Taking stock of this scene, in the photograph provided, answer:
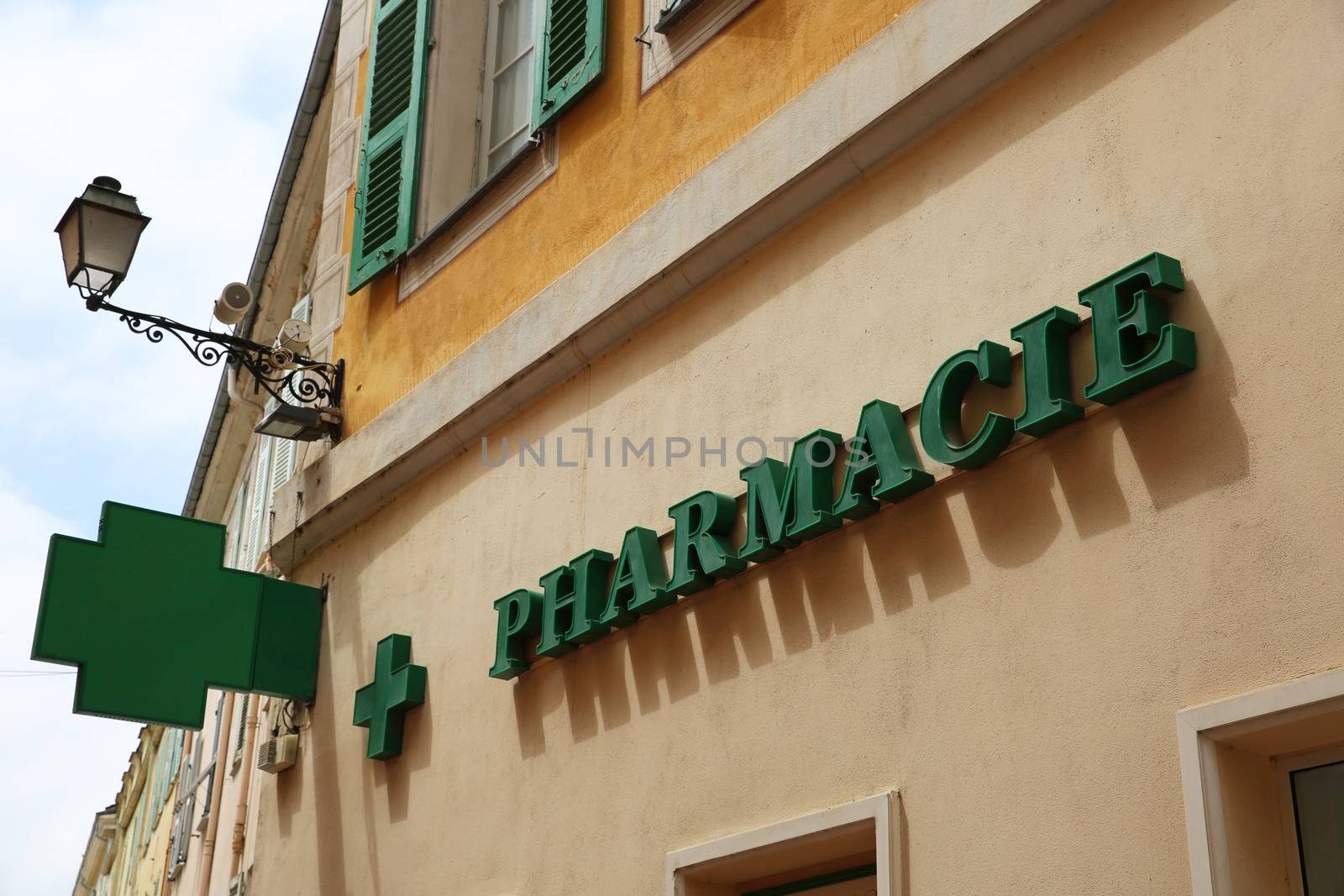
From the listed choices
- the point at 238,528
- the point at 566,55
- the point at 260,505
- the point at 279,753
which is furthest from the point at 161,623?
the point at 238,528

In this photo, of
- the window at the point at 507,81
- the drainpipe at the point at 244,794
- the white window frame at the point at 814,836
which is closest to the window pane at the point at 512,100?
the window at the point at 507,81

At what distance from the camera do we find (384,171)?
8328mm

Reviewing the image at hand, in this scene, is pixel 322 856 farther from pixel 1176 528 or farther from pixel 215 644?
pixel 1176 528

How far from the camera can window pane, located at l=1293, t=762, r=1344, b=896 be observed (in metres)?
3.56

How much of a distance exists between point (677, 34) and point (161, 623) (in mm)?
3505

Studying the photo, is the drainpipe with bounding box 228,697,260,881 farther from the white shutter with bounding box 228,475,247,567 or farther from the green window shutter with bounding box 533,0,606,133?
the green window shutter with bounding box 533,0,606,133

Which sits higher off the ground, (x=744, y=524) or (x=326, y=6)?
(x=326, y=6)

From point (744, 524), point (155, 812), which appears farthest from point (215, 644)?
point (155, 812)

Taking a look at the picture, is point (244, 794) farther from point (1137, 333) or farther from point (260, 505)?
point (1137, 333)

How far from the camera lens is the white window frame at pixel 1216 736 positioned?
3.46 meters

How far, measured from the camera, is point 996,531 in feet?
14.3

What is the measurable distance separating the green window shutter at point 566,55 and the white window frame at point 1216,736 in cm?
396

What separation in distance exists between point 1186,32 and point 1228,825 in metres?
2.01

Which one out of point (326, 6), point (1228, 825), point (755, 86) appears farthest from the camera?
point (326, 6)
